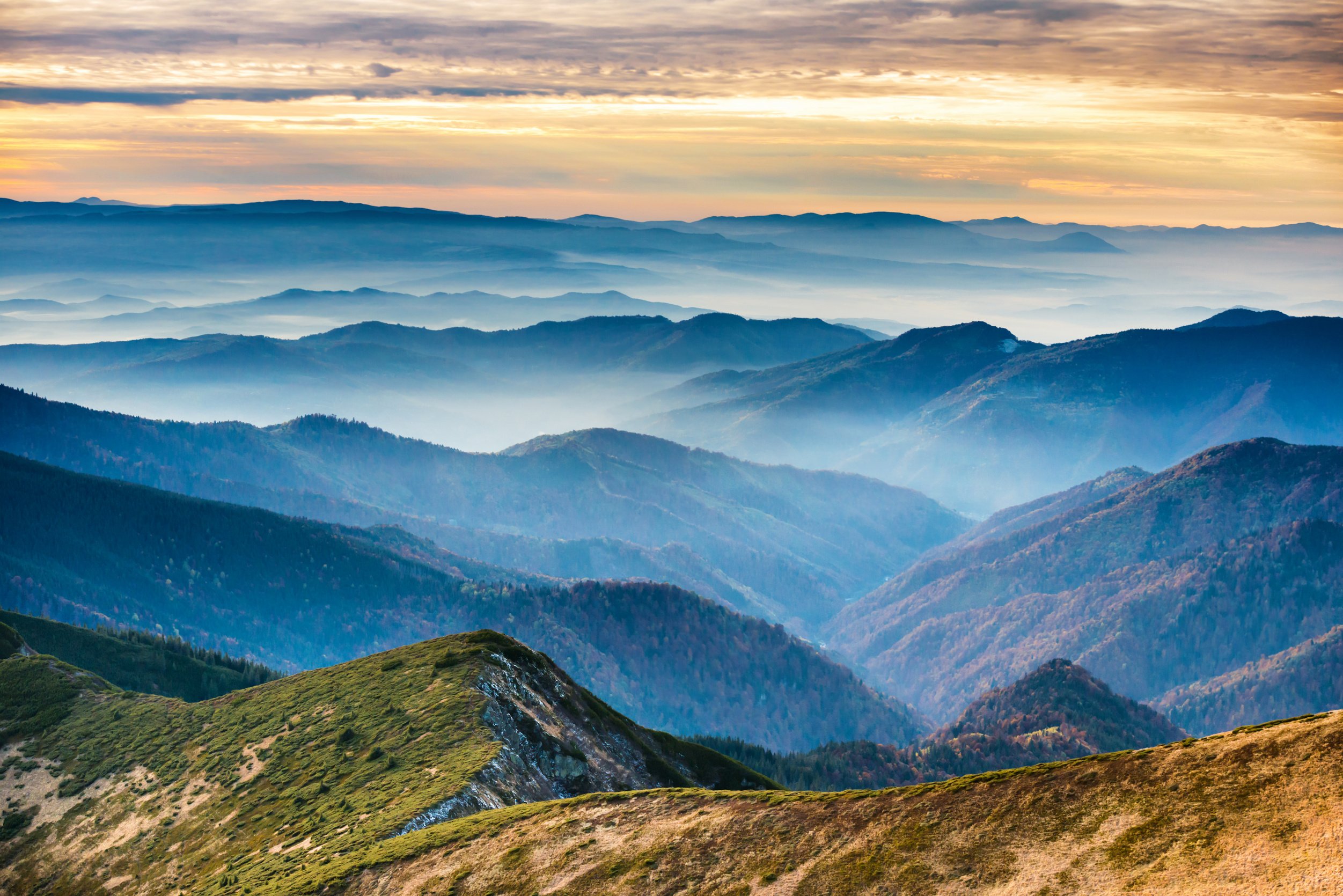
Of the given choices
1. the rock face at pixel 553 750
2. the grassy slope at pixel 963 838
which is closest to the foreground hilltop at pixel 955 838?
the grassy slope at pixel 963 838

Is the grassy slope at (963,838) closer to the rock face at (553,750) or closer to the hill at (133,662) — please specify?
the rock face at (553,750)

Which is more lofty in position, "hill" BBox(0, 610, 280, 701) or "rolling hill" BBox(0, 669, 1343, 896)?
"rolling hill" BBox(0, 669, 1343, 896)

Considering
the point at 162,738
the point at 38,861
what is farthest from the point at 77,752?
the point at 38,861

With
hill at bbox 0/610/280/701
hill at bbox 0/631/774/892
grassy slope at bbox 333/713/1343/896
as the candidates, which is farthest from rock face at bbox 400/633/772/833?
hill at bbox 0/610/280/701

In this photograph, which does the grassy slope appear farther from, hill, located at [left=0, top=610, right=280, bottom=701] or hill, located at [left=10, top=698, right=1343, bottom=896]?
hill, located at [left=0, top=610, right=280, bottom=701]

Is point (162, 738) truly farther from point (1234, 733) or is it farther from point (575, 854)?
point (1234, 733)

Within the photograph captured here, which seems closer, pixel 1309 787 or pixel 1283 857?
pixel 1283 857
